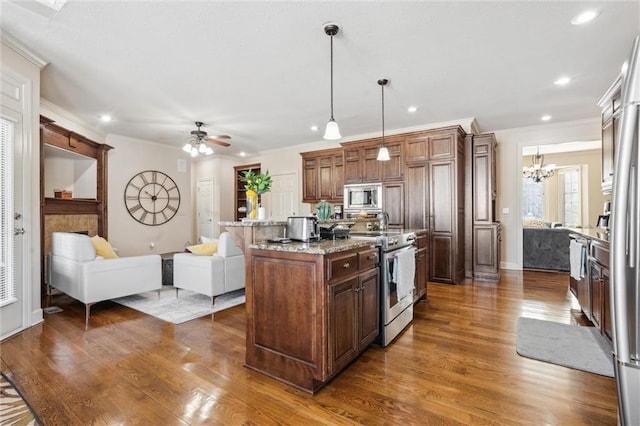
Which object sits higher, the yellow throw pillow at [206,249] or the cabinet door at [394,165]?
the cabinet door at [394,165]

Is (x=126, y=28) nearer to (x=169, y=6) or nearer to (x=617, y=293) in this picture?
(x=169, y=6)

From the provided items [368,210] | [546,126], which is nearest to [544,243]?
[546,126]

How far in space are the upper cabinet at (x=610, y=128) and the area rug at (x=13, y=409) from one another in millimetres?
5112

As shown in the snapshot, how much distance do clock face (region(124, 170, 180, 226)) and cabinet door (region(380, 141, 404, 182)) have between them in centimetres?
500

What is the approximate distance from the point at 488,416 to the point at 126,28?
3.89 metres

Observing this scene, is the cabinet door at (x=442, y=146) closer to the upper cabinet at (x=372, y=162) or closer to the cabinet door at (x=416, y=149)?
the cabinet door at (x=416, y=149)

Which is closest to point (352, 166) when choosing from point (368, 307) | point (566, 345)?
point (368, 307)

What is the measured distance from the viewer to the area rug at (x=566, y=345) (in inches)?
88.7

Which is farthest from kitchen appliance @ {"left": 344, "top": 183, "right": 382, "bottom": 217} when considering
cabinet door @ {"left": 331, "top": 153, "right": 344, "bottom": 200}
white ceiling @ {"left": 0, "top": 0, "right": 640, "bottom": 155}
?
white ceiling @ {"left": 0, "top": 0, "right": 640, "bottom": 155}

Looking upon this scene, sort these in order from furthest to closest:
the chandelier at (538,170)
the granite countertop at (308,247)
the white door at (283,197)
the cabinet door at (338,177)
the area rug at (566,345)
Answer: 1. the chandelier at (538,170)
2. the white door at (283,197)
3. the cabinet door at (338,177)
4. the area rug at (566,345)
5. the granite countertop at (308,247)

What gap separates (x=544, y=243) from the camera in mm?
5703

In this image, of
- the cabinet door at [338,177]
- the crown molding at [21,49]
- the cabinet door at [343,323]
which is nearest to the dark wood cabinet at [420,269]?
the cabinet door at [343,323]

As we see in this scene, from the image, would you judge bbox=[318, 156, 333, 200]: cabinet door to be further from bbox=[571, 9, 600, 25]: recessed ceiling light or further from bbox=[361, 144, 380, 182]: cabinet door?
bbox=[571, 9, 600, 25]: recessed ceiling light

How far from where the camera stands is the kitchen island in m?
1.90
